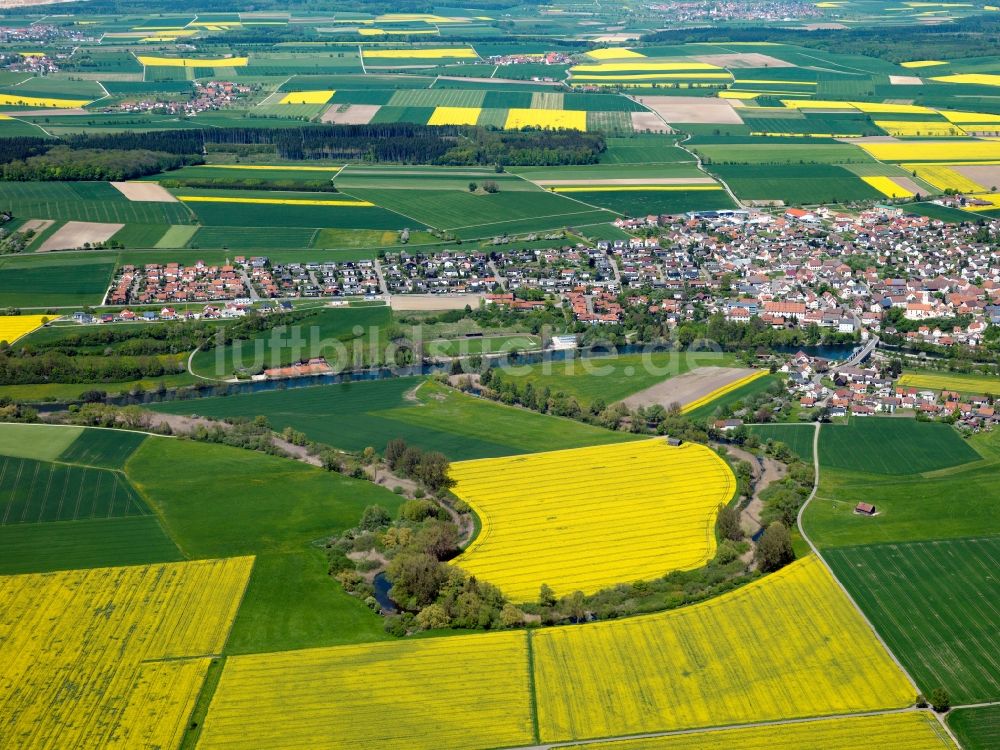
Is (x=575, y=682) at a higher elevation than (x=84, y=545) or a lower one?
higher

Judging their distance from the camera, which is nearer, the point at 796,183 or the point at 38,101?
the point at 796,183

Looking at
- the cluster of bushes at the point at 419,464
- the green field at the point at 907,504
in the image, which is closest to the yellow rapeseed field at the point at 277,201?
the cluster of bushes at the point at 419,464

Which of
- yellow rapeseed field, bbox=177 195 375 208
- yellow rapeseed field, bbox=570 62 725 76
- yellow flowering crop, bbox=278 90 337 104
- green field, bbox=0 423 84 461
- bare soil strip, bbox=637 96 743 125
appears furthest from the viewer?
yellow rapeseed field, bbox=570 62 725 76

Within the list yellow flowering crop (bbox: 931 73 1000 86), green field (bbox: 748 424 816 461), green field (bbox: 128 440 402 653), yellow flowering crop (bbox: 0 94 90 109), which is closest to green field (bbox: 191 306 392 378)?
green field (bbox: 128 440 402 653)

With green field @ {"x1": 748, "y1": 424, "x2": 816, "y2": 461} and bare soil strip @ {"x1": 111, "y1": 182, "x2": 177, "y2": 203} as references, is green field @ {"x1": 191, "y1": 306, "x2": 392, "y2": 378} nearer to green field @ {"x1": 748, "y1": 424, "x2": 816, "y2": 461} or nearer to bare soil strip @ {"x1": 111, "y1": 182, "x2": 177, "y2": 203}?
green field @ {"x1": 748, "y1": 424, "x2": 816, "y2": 461}

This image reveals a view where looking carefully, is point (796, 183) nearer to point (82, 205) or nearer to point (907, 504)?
point (82, 205)

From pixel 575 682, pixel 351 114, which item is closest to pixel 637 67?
pixel 351 114
